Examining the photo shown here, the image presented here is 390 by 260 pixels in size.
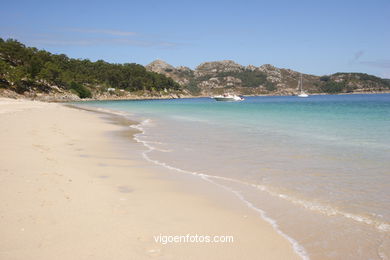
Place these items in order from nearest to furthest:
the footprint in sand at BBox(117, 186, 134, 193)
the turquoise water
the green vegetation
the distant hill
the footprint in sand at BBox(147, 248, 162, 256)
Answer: the footprint in sand at BBox(147, 248, 162, 256), the turquoise water, the footprint in sand at BBox(117, 186, 134, 193), the distant hill, the green vegetation

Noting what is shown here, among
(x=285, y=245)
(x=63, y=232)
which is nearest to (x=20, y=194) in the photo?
(x=63, y=232)

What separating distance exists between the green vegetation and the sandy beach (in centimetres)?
8532

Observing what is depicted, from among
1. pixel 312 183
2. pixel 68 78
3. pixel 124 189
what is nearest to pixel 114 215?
pixel 124 189

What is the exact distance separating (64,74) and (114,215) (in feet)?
364

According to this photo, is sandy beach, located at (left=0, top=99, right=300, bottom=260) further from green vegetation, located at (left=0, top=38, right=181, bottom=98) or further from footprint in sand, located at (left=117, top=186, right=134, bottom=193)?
green vegetation, located at (left=0, top=38, right=181, bottom=98)

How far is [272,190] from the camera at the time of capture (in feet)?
23.7

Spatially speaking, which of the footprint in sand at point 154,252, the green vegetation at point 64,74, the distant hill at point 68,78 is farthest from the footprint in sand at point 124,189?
the green vegetation at point 64,74

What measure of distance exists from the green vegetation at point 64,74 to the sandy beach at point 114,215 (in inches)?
3359

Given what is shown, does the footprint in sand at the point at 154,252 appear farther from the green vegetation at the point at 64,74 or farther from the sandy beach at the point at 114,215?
the green vegetation at the point at 64,74

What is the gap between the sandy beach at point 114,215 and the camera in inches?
155

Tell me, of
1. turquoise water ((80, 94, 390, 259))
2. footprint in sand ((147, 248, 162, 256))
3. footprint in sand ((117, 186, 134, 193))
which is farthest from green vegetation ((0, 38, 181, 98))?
footprint in sand ((147, 248, 162, 256))

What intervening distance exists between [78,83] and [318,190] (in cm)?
12298

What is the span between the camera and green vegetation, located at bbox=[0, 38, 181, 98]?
8617 cm

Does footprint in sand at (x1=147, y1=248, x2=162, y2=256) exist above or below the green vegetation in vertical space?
below
